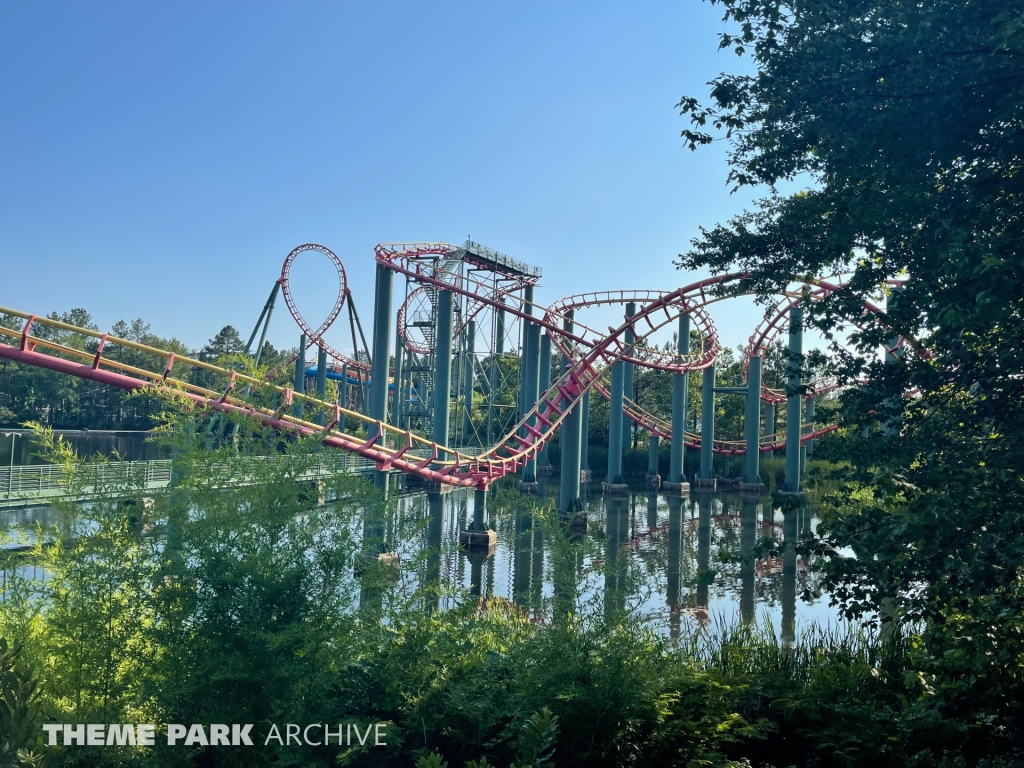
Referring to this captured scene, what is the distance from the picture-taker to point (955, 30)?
4062mm

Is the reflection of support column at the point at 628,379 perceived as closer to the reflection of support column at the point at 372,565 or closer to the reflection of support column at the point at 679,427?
the reflection of support column at the point at 679,427

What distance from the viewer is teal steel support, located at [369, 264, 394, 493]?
19562 millimetres

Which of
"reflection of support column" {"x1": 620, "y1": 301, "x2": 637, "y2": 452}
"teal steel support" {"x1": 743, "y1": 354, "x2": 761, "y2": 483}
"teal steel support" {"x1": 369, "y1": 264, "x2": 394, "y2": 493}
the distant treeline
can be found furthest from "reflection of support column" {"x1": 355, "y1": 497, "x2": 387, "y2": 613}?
the distant treeline

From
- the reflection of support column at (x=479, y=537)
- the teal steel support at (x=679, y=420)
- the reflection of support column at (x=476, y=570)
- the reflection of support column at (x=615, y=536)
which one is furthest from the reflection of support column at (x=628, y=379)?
the reflection of support column at (x=476, y=570)

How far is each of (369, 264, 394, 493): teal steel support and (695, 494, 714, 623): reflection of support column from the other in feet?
26.4

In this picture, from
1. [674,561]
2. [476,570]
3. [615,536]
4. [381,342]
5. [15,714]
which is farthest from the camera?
[615,536]

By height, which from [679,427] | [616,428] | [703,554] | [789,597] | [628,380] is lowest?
[789,597]

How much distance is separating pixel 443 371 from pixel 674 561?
26.1 ft

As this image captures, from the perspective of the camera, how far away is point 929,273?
14.2 feet

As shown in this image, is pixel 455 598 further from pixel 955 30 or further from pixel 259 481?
pixel 955 30

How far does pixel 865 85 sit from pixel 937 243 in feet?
3.28

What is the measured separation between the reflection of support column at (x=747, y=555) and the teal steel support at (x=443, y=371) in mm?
8078

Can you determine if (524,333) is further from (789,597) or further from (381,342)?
(789,597)

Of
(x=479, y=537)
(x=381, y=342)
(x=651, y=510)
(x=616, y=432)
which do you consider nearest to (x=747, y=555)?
(x=479, y=537)
